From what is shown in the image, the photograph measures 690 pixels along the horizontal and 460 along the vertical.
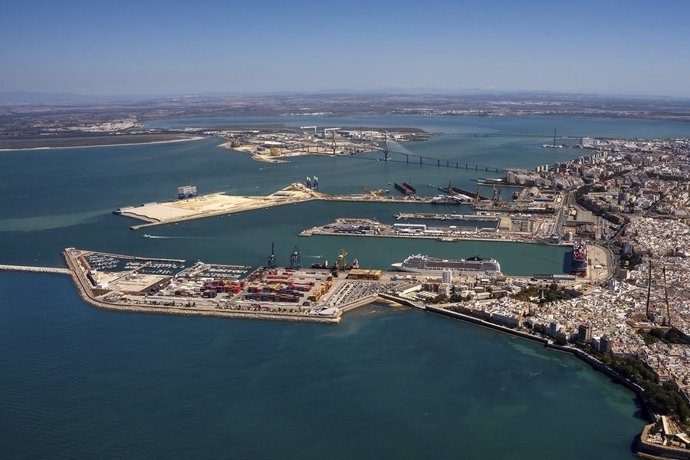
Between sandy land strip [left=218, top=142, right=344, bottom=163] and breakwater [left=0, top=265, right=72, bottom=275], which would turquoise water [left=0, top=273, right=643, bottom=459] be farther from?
sandy land strip [left=218, top=142, right=344, bottom=163]

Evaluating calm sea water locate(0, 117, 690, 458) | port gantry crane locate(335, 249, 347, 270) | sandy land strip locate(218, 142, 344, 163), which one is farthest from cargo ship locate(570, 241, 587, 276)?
sandy land strip locate(218, 142, 344, 163)

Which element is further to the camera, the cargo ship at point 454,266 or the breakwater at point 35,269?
the breakwater at point 35,269

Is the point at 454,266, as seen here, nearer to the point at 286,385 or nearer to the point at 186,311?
the point at 186,311

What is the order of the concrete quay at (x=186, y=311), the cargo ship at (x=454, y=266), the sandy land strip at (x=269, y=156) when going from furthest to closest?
the sandy land strip at (x=269, y=156)
the cargo ship at (x=454, y=266)
the concrete quay at (x=186, y=311)

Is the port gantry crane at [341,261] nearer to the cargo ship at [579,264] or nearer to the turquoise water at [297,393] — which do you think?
the turquoise water at [297,393]

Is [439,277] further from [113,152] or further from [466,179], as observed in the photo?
[113,152]

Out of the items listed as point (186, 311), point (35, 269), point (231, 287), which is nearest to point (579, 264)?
point (231, 287)

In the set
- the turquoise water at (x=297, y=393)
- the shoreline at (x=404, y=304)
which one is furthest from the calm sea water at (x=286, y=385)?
the shoreline at (x=404, y=304)

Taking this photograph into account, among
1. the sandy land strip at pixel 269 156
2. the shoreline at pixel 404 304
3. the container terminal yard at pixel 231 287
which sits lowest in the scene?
the shoreline at pixel 404 304
